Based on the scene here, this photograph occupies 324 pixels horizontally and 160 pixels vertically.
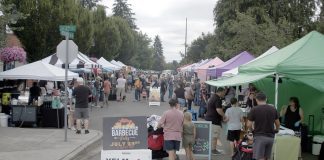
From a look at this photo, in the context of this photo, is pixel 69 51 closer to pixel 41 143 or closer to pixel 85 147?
pixel 41 143

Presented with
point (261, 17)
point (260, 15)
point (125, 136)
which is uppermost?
point (260, 15)

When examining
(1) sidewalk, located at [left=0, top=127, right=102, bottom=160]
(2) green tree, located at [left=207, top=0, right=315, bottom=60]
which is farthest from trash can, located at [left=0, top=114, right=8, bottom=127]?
(2) green tree, located at [left=207, top=0, right=315, bottom=60]

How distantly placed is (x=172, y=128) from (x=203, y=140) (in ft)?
4.87

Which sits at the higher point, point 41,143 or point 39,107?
point 39,107

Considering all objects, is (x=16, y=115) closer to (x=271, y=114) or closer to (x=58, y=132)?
(x=58, y=132)

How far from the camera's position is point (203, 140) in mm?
11500

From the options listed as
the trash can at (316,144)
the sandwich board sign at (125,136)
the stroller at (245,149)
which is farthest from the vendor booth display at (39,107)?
the trash can at (316,144)

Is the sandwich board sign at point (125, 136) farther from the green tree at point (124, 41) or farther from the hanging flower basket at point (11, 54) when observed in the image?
the green tree at point (124, 41)

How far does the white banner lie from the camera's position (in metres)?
9.20

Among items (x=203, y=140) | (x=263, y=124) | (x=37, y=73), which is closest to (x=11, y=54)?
(x=37, y=73)

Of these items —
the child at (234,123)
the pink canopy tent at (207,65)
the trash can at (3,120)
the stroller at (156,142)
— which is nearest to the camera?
the stroller at (156,142)

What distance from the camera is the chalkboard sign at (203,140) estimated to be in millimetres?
11484

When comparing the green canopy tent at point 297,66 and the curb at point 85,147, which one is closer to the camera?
the green canopy tent at point 297,66

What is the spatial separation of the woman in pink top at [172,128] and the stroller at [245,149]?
4.72 ft
